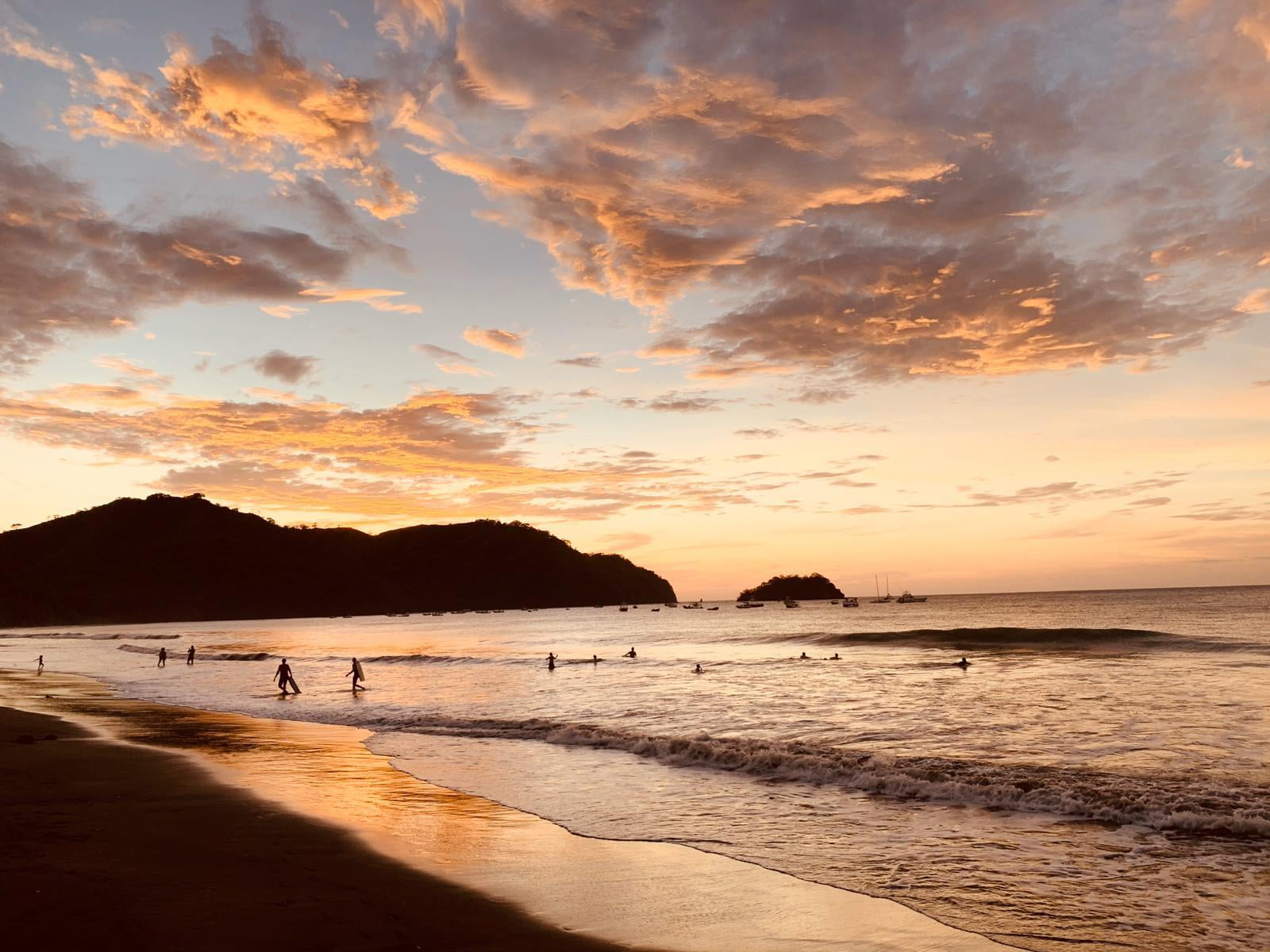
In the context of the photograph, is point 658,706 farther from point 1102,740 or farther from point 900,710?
point 1102,740

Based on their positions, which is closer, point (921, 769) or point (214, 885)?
point (214, 885)

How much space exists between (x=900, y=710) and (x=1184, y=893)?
1863 cm

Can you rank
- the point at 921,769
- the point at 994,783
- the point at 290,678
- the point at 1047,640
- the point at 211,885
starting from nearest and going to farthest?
the point at 211,885 < the point at 994,783 < the point at 921,769 < the point at 290,678 < the point at 1047,640

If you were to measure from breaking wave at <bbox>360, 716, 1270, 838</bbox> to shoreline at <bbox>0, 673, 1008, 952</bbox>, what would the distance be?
6.34 meters

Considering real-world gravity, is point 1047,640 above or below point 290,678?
below

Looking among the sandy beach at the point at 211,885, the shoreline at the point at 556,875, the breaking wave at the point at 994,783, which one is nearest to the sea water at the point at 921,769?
the breaking wave at the point at 994,783

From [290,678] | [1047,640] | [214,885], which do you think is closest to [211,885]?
[214,885]

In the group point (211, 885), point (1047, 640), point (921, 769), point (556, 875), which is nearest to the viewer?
point (211, 885)

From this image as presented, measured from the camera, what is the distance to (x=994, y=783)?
15.6m

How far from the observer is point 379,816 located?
13227mm

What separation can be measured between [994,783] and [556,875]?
9599mm

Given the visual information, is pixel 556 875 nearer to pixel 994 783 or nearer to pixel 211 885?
pixel 211 885

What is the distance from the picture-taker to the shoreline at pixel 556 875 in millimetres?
8094

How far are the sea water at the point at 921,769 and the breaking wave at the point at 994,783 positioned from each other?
60mm
